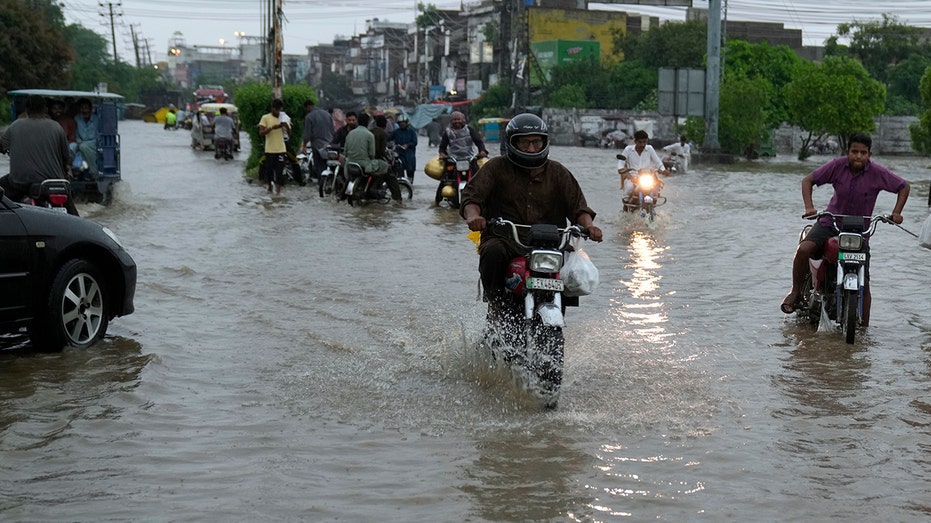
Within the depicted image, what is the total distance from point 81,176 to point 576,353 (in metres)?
12.9

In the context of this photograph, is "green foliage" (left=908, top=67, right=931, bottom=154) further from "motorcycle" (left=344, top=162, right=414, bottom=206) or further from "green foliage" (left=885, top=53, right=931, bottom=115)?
"green foliage" (left=885, top=53, right=931, bottom=115)

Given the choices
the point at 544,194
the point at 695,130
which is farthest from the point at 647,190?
→ the point at 695,130

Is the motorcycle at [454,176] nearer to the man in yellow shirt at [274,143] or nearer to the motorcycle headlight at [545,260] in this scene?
the man in yellow shirt at [274,143]

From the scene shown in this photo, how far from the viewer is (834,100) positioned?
5347 centimetres

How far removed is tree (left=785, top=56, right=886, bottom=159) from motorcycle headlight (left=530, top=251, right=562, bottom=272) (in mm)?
48541

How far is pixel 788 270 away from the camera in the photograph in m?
13.7

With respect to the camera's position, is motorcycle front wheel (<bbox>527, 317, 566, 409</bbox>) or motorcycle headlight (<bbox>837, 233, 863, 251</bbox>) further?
motorcycle headlight (<bbox>837, 233, 863, 251</bbox>)

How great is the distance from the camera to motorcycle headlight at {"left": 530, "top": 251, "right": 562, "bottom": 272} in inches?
263

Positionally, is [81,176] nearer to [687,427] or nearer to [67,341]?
[67,341]

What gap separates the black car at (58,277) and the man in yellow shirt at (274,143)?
13955 millimetres

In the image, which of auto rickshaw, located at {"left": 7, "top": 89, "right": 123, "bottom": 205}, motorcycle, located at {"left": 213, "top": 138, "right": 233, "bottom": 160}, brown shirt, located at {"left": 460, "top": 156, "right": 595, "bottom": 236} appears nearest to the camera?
brown shirt, located at {"left": 460, "top": 156, "right": 595, "bottom": 236}

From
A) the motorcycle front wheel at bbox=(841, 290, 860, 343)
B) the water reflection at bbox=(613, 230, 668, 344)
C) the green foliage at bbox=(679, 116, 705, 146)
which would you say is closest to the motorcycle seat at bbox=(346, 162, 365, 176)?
the water reflection at bbox=(613, 230, 668, 344)

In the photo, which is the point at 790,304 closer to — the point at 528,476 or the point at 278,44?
the point at 528,476

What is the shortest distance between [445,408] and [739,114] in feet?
147
